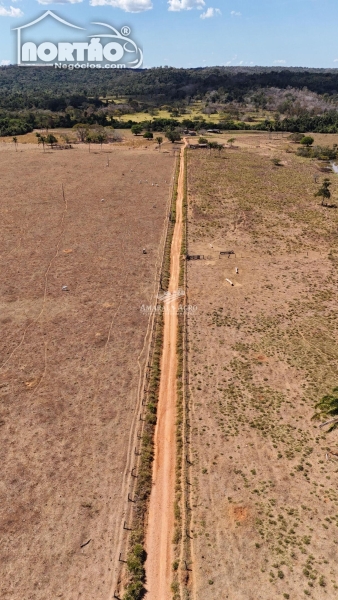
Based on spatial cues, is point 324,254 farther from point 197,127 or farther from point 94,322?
point 197,127

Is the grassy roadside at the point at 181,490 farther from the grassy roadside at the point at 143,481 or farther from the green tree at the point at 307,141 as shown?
the green tree at the point at 307,141

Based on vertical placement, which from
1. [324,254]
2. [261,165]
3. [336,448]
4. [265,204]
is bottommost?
[336,448]

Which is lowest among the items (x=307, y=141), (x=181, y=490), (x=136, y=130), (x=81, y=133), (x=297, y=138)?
(x=181, y=490)

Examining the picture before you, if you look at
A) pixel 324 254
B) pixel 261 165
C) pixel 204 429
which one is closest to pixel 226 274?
pixel 324 254

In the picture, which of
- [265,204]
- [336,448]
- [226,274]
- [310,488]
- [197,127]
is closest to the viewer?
[310,488]

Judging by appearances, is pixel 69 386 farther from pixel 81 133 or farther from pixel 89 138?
pixel 81 133

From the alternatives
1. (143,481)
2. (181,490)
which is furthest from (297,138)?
(143,481)

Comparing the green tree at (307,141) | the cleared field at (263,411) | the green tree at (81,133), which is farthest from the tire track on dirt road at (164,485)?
the green tree at (81,133)
